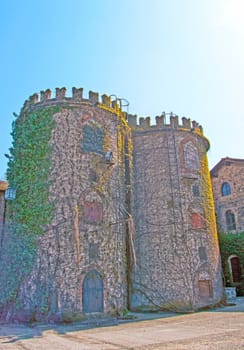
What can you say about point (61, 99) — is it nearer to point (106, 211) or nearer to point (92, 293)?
point (106, 211)

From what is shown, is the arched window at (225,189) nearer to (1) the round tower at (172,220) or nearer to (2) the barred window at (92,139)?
(1) the round tower at (172,220)

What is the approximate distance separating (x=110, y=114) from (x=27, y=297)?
1117 centimetres

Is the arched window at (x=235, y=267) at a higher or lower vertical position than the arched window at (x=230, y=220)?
lower

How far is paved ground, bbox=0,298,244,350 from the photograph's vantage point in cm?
909

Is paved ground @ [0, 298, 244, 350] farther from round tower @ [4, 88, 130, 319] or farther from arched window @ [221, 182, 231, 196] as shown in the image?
arched window @ [221, 182, 231, 196]

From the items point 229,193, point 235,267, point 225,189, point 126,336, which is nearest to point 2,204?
point 126,336

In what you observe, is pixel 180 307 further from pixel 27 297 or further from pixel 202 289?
pixel 27 297

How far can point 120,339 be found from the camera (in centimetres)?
1045

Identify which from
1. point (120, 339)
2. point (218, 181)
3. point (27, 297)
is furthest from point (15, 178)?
point (218, 181)

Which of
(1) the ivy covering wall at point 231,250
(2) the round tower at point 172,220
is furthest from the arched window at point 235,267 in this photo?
(2) the round tower at point 172,220

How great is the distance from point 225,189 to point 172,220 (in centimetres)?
1254

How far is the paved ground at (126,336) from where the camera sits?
9.09 m

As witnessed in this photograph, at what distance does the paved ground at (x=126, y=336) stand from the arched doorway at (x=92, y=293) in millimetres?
1379

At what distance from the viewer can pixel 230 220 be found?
99.6 ft
